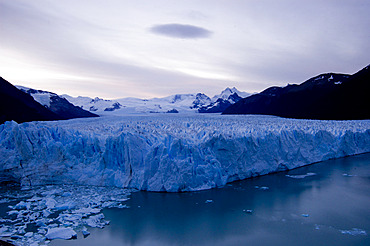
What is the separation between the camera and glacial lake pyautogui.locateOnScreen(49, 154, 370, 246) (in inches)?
192

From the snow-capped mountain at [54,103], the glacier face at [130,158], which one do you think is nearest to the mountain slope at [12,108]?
the snow-capped mountain at [54,103]

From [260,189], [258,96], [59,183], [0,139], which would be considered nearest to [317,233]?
[260,189]

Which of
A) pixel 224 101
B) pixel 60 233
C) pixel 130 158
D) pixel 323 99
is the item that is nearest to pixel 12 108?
pixel 130 158

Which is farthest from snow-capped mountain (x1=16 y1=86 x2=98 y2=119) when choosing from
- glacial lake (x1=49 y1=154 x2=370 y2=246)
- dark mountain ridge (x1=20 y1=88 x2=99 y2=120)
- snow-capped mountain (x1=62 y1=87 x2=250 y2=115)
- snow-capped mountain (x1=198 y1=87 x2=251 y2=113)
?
glacial lake (x1=49 y1=154 x2=370 y2=246)

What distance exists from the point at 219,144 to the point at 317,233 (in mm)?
3748

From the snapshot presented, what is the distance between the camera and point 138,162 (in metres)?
7.68

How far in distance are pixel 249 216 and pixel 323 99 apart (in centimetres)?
2711

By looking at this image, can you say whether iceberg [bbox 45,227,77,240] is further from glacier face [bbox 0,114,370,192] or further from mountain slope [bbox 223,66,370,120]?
mountain slope [bbox 223,66,370,120]

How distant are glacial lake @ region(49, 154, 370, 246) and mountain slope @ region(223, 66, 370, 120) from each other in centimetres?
1961

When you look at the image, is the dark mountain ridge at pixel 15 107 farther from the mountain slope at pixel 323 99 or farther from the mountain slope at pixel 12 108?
the mountain slope at pixel 323 99

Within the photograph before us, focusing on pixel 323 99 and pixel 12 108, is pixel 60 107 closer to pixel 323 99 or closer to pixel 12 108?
→ pixel 12 108

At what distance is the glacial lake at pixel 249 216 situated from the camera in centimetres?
487

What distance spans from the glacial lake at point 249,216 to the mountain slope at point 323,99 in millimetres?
19606

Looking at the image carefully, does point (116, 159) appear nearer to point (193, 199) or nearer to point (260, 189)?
point (193, 199)
